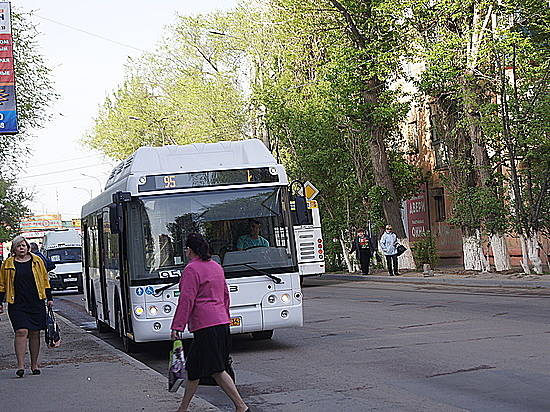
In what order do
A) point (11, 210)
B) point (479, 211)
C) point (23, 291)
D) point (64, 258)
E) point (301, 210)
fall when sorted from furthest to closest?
point (11, 210) → point (64, 258) → point (479, 211) → point (301, 210) → point (23, 291)

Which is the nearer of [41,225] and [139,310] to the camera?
[139,310]

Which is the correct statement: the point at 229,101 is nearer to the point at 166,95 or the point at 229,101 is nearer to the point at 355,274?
the point at 166,95

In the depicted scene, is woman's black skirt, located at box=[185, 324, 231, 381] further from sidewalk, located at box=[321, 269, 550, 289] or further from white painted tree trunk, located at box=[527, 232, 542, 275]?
white painted tree trunk, located at box=[527, 232, 542, 275]

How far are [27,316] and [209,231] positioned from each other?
9.40ft

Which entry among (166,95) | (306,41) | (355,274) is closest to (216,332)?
(355,274)

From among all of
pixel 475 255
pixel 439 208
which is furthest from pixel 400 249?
pixel 439 208

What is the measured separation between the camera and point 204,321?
847 centimetres

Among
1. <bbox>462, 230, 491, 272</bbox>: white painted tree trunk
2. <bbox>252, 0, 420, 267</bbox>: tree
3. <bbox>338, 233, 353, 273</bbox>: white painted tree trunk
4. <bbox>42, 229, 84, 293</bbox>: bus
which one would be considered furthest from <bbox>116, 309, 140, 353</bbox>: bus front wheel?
<bbox>42, 229, 84, 293</bbox>: bus

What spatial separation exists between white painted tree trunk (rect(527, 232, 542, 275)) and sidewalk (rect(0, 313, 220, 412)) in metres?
15.8

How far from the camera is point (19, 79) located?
3105 centimetres

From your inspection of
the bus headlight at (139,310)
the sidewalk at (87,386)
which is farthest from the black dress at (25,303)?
the bus headlight at (139,310)

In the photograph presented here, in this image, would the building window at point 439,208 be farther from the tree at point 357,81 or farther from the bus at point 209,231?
the bus at point 209,231

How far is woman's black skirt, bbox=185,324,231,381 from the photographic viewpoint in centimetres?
834

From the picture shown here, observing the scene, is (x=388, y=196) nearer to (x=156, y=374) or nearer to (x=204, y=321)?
(x=156, y=374)
